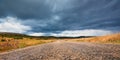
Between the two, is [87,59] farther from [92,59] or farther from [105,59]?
[105,59]

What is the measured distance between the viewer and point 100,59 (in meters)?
10.8

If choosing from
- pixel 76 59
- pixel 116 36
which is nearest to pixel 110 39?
pixel 116 36

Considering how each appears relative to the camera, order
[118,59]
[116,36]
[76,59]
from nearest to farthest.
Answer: [118,59]
[76,59]
[116,36]

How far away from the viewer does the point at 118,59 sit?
10.4 m

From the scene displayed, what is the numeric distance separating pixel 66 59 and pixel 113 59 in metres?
2.58

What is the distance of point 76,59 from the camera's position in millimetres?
11469

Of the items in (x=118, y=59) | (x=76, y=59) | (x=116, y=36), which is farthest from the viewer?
(x=116, y=36)

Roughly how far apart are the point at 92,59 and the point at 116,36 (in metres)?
25.1

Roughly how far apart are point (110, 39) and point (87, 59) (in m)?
26.2

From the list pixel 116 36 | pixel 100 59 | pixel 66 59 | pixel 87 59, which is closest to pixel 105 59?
pixel 100 59

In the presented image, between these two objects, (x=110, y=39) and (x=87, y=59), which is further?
(x=110, y=39)

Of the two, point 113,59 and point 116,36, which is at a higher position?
point 116,36

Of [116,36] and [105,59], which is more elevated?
[116,36]

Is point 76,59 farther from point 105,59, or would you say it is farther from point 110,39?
point 110,39
